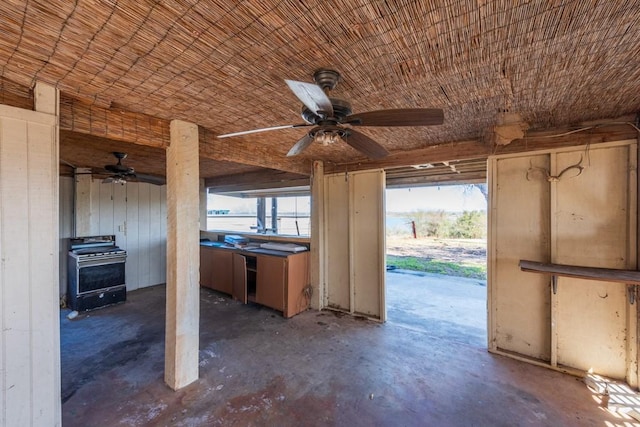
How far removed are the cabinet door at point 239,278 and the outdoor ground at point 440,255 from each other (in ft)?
14.5

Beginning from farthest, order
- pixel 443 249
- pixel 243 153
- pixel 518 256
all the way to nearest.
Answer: pixel 443 249 < pixel 243 153 < pixel 518 256

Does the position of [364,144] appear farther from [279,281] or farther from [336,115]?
[279,281]

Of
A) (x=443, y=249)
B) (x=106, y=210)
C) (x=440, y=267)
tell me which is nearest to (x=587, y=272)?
(x=440, y=267)

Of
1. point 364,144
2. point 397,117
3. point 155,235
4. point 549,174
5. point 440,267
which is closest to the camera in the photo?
point 397,117

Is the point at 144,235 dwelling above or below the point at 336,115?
below

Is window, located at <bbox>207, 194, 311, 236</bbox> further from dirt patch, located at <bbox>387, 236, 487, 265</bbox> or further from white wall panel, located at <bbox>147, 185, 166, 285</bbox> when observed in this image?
dirt patch, located at <bbox>387, 236, 487, 265</bbox>

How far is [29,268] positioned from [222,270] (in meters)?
3.29

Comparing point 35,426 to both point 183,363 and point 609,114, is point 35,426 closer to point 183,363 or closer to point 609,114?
point 183,363

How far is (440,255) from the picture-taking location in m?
8.54

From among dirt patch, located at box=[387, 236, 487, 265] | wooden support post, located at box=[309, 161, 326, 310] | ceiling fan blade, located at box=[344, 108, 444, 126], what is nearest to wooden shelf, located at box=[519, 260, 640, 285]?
ceiling fan blade, located at box=[344, 108, 444, 126]

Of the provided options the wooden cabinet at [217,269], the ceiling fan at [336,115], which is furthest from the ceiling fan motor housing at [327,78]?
the wooden cabinet at [217,269]

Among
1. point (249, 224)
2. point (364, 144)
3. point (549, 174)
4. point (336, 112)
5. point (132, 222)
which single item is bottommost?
point (249, 224)

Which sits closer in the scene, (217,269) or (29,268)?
(29,268)

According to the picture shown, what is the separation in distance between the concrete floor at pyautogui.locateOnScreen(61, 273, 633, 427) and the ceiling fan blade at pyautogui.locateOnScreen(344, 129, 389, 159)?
77.4 inches
